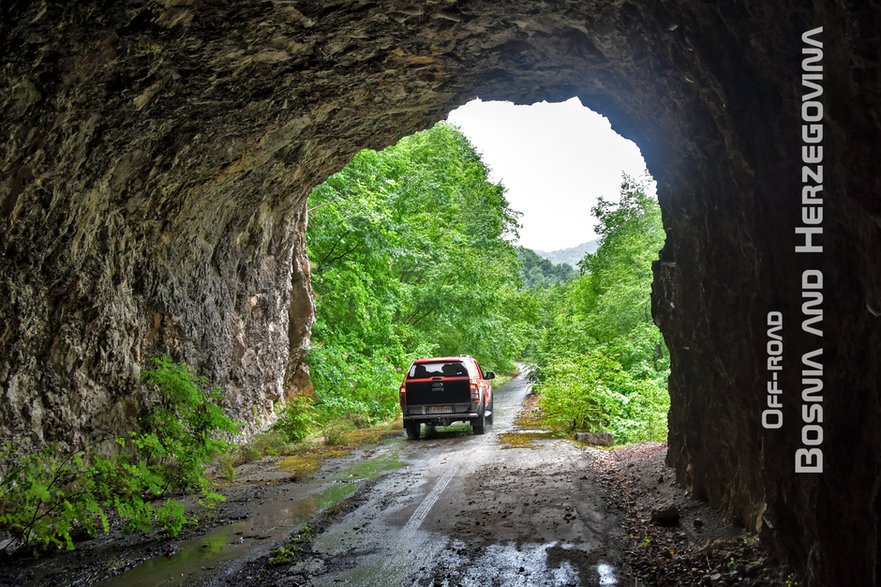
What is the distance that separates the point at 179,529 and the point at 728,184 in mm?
6833

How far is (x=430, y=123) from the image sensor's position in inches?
498

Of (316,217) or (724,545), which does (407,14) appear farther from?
(316,217)

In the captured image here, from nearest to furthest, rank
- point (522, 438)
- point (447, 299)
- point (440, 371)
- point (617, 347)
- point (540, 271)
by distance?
point (522, 438), point (440, 371), point (617, 347), point (447, 299), point (540, 271)

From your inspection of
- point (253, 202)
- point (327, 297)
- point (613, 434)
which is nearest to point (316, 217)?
point (327, 297)

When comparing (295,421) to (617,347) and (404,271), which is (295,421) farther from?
(404,271)

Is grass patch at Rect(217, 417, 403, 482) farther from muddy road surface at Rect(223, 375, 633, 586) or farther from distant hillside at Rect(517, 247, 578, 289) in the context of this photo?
distant hillside at Rect(517, 247, 578, 289)

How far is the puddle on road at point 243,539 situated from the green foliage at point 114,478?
1.74 feet

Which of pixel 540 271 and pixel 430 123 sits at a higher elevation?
pixel 540 271

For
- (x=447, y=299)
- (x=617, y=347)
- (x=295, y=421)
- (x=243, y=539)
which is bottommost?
(x=295, y=421)

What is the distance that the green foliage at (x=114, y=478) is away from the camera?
6.64 meters

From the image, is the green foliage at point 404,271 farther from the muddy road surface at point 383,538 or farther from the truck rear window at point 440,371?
the muddy road surface at point 383,538

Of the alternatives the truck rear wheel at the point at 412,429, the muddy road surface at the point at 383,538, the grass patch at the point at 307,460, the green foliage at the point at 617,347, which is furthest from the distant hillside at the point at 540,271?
the muddy road surface at the point at 383,538

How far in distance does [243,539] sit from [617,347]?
61.0ft

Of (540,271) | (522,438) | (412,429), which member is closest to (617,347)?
(522,438)
